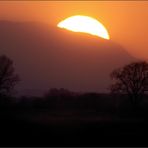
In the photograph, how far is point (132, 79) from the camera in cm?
5841

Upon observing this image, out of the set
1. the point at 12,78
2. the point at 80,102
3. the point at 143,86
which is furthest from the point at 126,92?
the point at 12,78

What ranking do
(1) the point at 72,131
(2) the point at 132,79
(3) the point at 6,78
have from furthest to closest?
(2) the point at 132,79 < (3) the point at 6,78 < (1) the point at 72,131

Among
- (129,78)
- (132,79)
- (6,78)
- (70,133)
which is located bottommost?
(70,133)

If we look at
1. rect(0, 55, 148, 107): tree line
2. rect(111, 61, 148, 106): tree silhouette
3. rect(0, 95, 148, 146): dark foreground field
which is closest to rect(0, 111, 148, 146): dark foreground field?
rect(0, 95, 148, 146): dark foreground field

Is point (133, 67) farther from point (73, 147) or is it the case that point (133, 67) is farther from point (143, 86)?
point (73, 147)

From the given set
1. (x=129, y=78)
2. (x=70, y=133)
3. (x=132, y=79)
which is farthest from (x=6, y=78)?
(x=70, y=133)

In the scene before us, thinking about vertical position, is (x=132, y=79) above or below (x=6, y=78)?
above

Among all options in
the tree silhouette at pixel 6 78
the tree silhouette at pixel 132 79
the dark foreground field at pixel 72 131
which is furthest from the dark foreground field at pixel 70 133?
the tree silhouette at pixel 132 79

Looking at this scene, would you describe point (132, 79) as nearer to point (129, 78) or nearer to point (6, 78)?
point (129, 78)

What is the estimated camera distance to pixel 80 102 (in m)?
51.9

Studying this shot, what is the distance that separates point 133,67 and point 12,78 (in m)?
13.3

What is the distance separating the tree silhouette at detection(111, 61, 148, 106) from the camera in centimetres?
5784

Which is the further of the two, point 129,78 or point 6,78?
point 129,78

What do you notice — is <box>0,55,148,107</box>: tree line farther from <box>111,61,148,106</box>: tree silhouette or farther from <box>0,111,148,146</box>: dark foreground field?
<box>0,111,148,146</box>: dark foreground field
